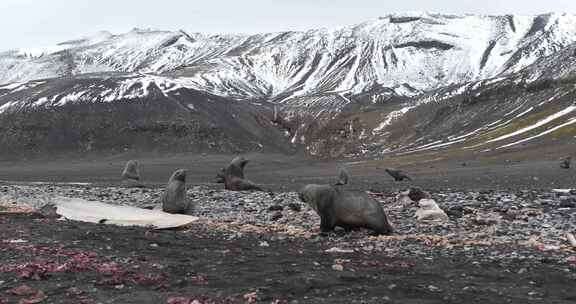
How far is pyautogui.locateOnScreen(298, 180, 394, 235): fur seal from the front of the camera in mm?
20516

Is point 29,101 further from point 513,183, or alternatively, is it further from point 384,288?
point 384,288

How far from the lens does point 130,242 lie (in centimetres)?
1917

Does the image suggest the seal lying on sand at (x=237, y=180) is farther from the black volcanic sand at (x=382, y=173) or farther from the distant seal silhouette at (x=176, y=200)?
the distant seal silhouette at (x=176, y=200)

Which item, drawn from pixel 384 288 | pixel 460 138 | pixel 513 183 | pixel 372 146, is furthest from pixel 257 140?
pixel 384 288

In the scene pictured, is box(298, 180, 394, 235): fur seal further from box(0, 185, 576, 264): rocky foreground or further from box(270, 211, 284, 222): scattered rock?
box(270, 211, 284, 222): scattered rock

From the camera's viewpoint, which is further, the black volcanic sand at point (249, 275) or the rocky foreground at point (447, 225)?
the rocky foreground at point (447, 225)

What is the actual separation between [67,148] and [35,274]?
13127 cm

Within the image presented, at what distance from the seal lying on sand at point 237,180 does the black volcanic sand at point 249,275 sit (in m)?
21.9

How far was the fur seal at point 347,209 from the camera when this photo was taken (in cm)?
2052

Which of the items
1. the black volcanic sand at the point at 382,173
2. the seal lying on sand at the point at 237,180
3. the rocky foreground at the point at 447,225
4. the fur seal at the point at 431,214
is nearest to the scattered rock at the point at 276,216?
the rocky foreground at the point at 447,225

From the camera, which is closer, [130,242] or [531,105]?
[130,242]

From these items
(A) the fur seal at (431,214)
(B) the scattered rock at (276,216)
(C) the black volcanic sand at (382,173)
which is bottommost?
(C) the black volcanic sand at (382,173)

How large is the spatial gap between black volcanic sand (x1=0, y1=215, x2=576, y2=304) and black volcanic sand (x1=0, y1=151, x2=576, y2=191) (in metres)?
24.7

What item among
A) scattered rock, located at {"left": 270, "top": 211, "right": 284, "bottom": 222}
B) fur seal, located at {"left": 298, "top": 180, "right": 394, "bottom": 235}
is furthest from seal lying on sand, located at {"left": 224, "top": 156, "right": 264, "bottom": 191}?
fur seal, located at {"left": 298, "top": 180, "right": 394, "bottom": 235}
